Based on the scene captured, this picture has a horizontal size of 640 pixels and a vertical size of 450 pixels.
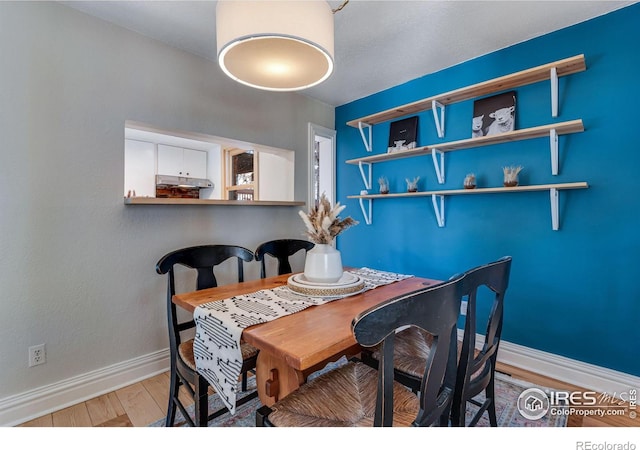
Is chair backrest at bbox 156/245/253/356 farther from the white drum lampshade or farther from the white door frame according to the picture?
the white door frame

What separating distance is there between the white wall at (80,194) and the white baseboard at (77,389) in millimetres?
45

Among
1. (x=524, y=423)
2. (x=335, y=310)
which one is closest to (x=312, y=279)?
(x=335, y=310)

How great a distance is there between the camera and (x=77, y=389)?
1844mm

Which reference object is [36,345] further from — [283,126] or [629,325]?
[629,325]

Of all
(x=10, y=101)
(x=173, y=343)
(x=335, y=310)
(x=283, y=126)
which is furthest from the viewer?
(x=283, y=126)

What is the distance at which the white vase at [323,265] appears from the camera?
1.54m

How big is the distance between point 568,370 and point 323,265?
6.08 ft

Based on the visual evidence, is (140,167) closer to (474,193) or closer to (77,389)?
(77,389)

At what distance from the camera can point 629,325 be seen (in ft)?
6.12

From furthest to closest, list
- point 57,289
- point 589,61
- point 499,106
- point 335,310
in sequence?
point 499,106
point 589,61
point 57,289
point 335,310

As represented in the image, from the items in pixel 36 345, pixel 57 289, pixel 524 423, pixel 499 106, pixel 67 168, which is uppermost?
pixel 499 106

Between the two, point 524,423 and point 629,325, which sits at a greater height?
point 629,325

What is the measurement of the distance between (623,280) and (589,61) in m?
1.38

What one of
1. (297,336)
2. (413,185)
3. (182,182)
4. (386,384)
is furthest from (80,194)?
(182,182)
